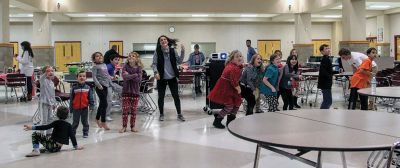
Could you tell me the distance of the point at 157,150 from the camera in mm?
5539

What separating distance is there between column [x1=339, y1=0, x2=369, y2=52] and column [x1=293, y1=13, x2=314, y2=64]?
15.5 ft

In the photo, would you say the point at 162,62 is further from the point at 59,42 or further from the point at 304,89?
the point at 59,42

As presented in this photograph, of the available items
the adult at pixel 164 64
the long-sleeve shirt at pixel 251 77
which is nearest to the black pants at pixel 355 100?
the long-sleeve shirt at pixel 251 77

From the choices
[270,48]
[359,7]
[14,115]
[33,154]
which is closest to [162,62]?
[33,154]

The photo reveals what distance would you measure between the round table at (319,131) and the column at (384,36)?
22.0 m

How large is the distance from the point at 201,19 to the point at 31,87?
1455 centimetres

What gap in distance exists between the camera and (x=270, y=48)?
26.4m

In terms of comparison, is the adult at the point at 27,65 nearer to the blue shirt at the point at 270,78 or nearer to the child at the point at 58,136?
the child at the point at 58,136

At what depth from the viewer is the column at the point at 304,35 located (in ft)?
64.5

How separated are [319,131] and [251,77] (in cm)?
506

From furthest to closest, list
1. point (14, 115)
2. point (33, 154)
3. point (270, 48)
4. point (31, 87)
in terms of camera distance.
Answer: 1. point (270, 48)
2. point (31, 87)
3. point (14, 115)
4. point (33, 154)

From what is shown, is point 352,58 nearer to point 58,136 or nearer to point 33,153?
point 58,136

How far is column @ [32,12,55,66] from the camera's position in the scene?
18547 mm

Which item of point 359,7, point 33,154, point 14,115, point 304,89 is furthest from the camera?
point 359,7
